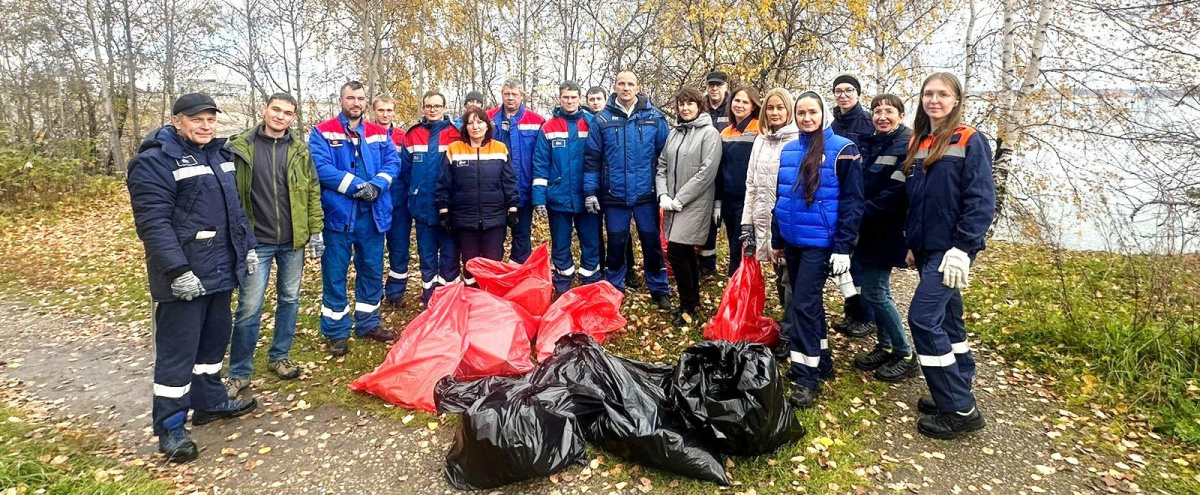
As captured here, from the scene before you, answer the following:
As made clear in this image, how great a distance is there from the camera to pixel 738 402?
266 centimetres

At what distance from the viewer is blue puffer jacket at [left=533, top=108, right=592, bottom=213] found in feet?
15.8

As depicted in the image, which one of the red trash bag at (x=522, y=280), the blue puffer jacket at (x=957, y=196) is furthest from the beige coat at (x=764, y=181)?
the red trash bag at (x=522, y=280)

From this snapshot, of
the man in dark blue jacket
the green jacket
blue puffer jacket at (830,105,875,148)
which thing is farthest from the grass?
blue puffer jacket at (830,105,875,148)

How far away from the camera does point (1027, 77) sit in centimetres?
716

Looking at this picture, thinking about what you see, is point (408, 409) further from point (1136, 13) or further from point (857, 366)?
point (1136, 13)

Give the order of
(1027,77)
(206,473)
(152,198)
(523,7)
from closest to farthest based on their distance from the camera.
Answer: (152,198)
(206,473)
(1027,77)
(523,7)

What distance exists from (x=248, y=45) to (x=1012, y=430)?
625 inches

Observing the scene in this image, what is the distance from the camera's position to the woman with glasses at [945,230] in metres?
2.81

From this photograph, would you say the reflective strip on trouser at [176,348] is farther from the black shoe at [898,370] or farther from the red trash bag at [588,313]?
the black shoe at [898,370]

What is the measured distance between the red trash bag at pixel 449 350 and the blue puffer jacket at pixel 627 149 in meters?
1.38

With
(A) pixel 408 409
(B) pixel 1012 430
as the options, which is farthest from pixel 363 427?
(B) pixel 1012 430

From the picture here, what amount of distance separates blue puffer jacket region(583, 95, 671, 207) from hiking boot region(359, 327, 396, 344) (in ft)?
6.27

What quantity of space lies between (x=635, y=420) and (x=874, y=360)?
2004 mm

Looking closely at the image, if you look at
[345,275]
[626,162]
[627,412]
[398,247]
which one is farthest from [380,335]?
[627,412]
